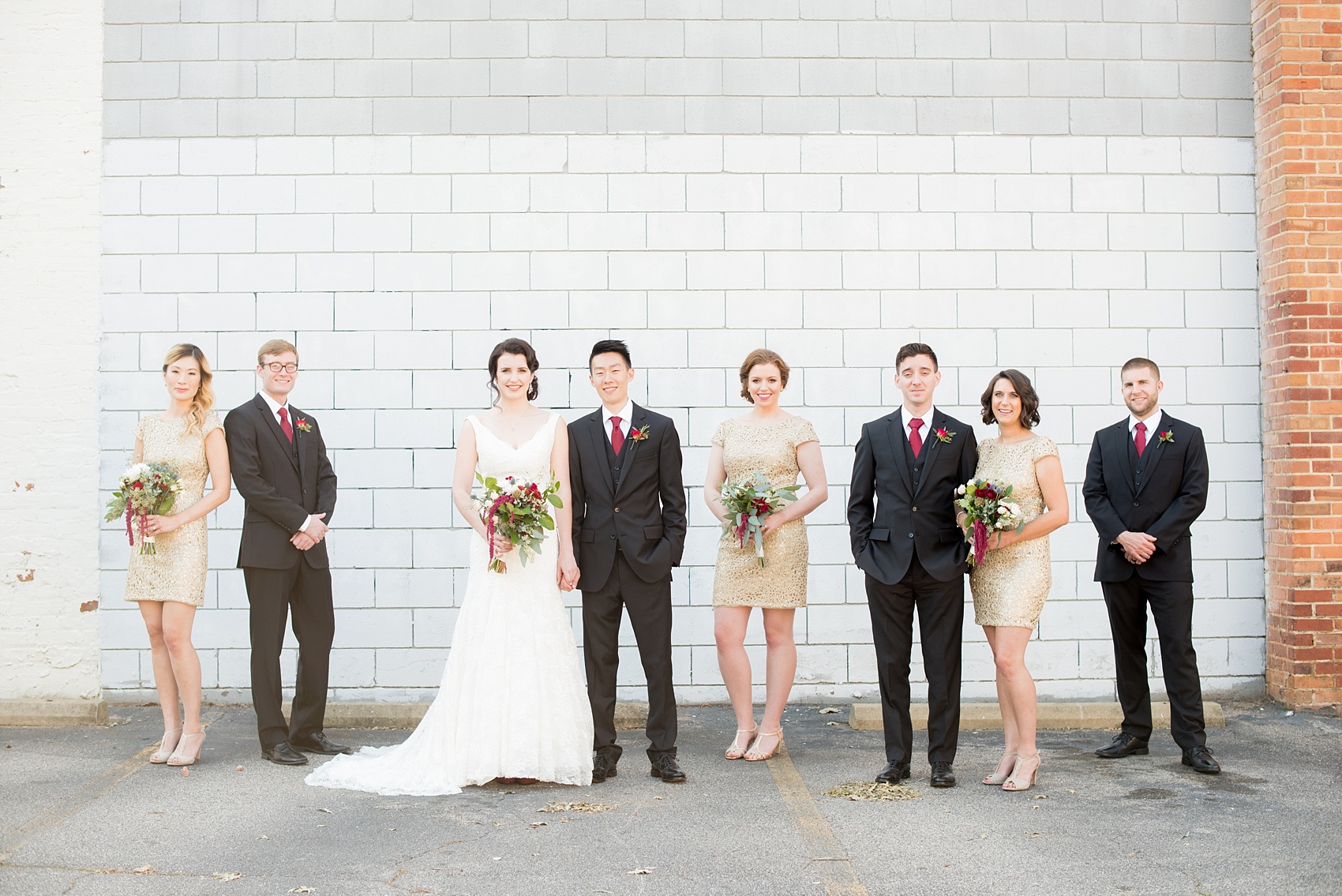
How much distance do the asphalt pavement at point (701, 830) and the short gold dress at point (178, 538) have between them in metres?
0.96

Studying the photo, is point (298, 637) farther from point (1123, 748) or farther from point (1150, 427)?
point (1150, 427)

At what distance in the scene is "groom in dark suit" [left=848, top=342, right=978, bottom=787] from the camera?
210 inches

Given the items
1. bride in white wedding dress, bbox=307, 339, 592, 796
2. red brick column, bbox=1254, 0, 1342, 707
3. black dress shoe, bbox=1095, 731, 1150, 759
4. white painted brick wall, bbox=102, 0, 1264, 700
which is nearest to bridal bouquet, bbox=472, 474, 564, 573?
bride in white wedding dress, bbox=307, 339, 592, 796

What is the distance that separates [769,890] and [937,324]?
4.52m

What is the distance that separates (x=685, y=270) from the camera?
737 cm

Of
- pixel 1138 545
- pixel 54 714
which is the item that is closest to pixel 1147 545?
pixel 1138 545

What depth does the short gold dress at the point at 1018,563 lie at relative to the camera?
206 inches

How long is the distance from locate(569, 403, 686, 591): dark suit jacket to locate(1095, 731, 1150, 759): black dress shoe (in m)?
2.63

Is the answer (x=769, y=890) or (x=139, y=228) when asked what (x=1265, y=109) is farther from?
(x=139, y=228)

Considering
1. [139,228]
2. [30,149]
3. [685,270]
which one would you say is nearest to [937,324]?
[685,270]

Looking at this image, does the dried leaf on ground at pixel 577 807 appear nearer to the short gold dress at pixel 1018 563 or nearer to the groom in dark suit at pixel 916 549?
the groom in dark suit at pixel 916 549

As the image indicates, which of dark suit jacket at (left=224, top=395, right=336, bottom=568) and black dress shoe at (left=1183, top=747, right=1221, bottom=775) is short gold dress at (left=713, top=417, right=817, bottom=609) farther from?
dark suit jacket at (left=224, top=395, right=336, bottom=568)

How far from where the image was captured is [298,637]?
20.0 feet

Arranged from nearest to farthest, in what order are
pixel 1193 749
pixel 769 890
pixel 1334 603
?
pixel 769 890 < pixel 1193 749 < pixel 1334 603
